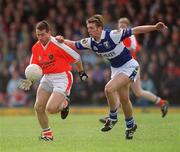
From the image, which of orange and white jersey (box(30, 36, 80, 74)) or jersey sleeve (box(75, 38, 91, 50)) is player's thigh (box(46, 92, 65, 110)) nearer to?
orange and white jersey (box(30, 36, 80, 74))

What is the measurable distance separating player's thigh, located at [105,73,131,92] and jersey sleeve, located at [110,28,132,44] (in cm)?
63

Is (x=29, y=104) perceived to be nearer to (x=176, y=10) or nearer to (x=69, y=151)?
(x=176, y=10)

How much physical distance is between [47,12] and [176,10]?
4.84 meters

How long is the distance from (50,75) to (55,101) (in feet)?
1.73

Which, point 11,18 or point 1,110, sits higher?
point 11,18

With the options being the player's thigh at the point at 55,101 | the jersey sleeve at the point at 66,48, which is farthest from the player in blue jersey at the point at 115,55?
the player's thigh at the point at 55,101

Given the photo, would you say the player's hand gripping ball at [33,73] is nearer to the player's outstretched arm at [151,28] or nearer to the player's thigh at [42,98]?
the player's thigh at [42,98]

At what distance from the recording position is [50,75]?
1255cm

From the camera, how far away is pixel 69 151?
10492 millimetres

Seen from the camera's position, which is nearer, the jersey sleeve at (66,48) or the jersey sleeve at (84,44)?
the jersey sleeve at (84,44)

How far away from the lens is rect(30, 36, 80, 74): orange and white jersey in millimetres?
12453

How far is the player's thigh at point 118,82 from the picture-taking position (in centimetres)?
1213

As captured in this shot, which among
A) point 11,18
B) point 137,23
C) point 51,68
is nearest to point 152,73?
point 137,23

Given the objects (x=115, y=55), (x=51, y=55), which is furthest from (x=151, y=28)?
(x=51, y=55)
